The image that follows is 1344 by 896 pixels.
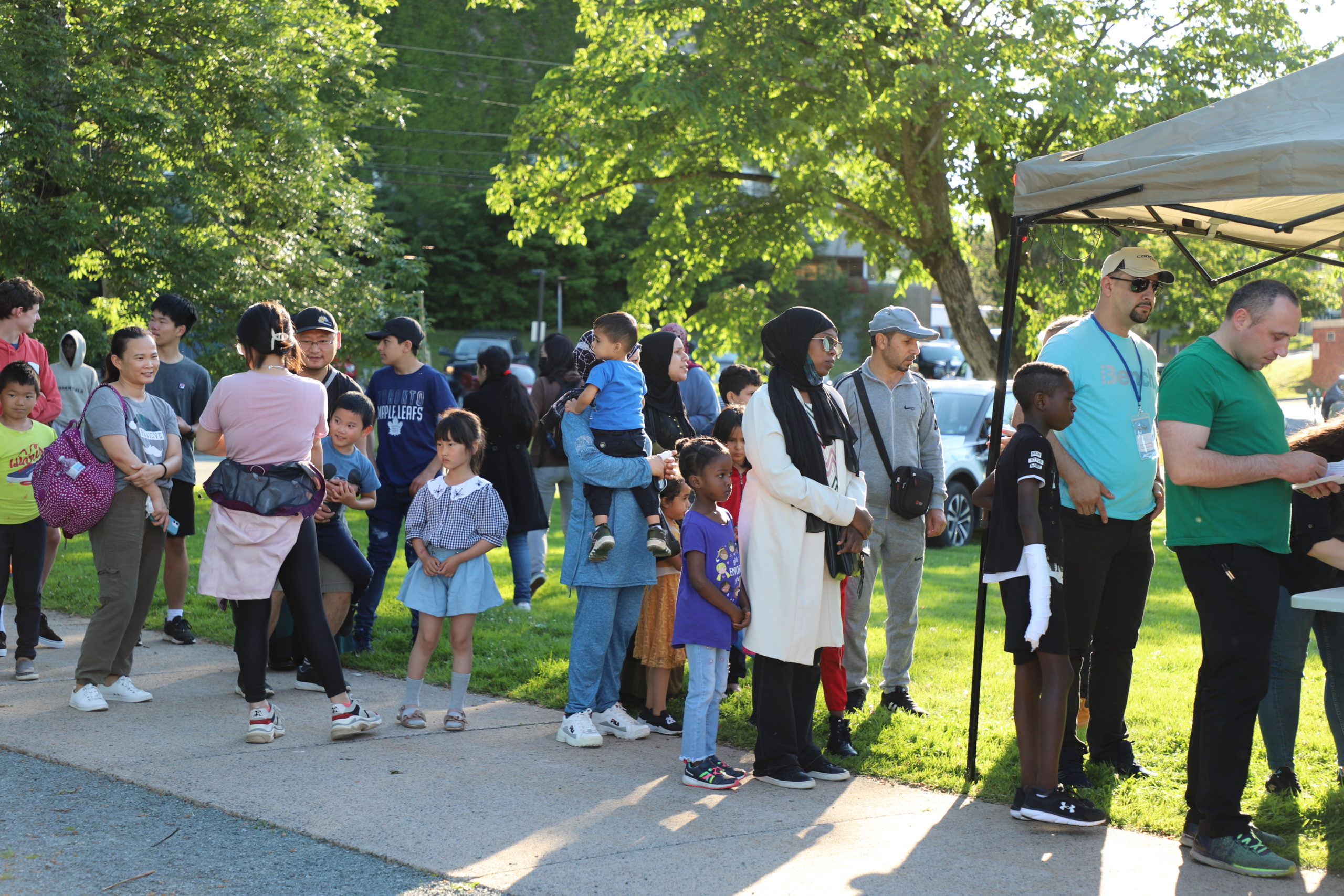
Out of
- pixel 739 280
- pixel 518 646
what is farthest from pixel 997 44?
pixel 739 280

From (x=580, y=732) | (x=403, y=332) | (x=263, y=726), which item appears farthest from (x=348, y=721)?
(x=403, y=332)

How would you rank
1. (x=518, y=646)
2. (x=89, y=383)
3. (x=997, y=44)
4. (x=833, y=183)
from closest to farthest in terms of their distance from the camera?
(x=518, y=646)
(x=89, y=383)
(x=997, y=44)
(x=833, y=183)

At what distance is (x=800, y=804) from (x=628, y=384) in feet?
6.55

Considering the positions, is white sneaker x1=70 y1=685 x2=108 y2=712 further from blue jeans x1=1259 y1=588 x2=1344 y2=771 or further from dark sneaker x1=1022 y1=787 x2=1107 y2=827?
blue jeans x1=1259 y1=588 x2=1344 y2=771

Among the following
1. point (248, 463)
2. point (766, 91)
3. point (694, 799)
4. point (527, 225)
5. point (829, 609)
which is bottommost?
point (694, 799)

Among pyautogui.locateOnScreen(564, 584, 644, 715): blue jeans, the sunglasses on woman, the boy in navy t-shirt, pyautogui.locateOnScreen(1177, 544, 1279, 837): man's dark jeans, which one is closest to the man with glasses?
the sunglasses on woman

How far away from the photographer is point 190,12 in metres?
14.9

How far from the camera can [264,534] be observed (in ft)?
17.4

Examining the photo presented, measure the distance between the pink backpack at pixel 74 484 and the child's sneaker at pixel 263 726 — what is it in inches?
49.6

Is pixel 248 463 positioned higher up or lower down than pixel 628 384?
lower down

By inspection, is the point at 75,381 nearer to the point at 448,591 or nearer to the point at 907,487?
the point at 448,591

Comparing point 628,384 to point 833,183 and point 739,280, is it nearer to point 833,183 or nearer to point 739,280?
point 833,183

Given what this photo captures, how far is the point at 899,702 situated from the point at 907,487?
1.13m

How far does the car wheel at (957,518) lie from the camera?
13.0m
